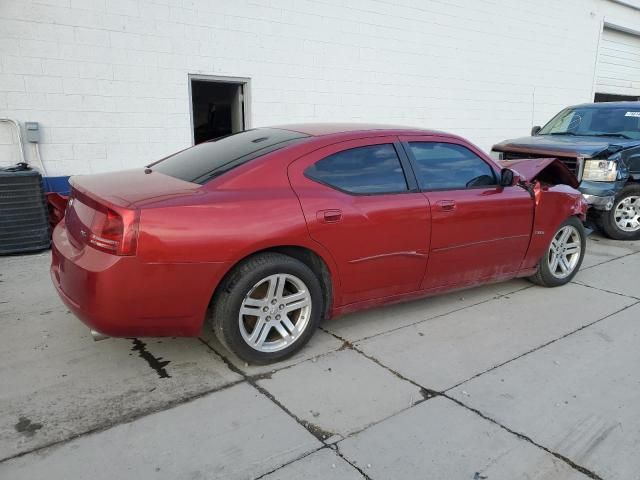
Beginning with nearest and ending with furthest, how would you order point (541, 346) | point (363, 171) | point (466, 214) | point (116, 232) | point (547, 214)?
point (116, 232), point (363, 171), point (541, 346), point (466, 214), point (547, 214)

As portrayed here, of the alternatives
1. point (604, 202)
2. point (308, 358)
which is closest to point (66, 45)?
point (308, 358)

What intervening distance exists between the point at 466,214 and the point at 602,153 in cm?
369

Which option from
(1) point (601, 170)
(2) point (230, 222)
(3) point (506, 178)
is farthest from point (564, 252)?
(2) point (230, 222)

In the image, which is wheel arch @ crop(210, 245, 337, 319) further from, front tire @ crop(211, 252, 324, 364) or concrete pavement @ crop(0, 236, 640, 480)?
concrete pavement @ crop(0, 236, 640, 480)

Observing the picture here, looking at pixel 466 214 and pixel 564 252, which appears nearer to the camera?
pixel 466 214

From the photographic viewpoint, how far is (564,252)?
500 centimetres

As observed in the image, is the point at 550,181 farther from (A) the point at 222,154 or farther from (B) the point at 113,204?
(B) the point at 113,204

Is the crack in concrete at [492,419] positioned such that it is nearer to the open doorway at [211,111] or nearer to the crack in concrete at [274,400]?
the crack in concrete at [274,400]

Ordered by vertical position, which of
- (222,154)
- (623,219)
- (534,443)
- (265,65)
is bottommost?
(534,443)

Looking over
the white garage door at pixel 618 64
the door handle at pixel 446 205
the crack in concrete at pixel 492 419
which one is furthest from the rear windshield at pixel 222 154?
the white garage door at pixel 618 64

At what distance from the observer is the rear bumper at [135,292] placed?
275 centimetres

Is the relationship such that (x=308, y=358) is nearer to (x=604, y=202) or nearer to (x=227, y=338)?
(x=227, y=338)

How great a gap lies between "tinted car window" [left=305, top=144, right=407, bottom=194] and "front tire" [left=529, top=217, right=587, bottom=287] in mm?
1978

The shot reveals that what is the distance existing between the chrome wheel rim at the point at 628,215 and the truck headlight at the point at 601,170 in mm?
696
